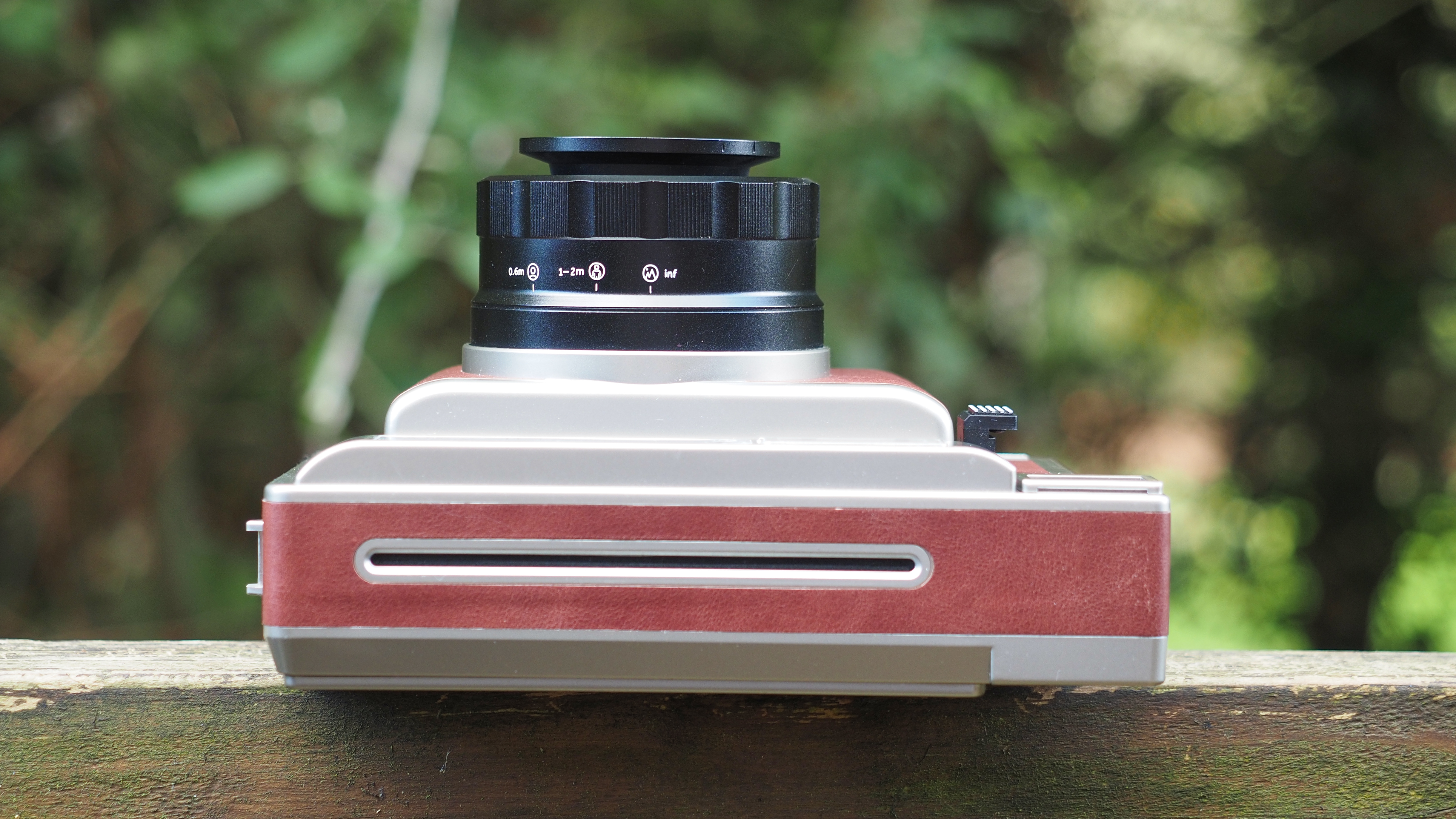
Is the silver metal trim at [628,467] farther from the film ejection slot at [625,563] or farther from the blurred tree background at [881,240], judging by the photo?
the blurred tree background at [881,240]

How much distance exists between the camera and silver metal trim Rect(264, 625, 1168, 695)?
16.2 inches

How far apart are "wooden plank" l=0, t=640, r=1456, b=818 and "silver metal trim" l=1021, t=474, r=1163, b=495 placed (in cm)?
9

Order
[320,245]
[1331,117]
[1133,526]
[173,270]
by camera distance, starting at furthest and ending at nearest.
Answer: [1331,117]
[320,245]
[173,270]
[1133,526]

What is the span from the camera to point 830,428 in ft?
1.40

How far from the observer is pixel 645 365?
0.46m

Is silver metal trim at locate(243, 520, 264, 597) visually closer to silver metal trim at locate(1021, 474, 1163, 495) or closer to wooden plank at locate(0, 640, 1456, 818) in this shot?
wooden plank at locate(0, 640, 1456, 818)

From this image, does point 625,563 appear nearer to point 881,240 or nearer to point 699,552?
point 699,552

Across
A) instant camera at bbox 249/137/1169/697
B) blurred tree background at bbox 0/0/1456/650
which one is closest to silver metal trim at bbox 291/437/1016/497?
instant camera at bbox 249/137/1169/697

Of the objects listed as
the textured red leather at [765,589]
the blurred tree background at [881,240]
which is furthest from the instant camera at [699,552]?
the blurred tree background at [881,240]

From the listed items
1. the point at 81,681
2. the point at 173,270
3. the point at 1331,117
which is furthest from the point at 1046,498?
the point at 1331,117

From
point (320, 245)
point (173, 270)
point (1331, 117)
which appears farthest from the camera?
point (1331, 117)

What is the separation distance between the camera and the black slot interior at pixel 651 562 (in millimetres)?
414

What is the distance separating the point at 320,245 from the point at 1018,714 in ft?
4.27

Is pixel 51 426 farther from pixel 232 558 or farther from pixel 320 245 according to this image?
pixel 320 245
